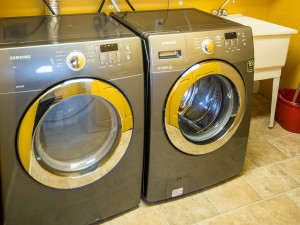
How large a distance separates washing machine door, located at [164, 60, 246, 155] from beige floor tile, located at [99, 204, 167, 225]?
0.37 metres

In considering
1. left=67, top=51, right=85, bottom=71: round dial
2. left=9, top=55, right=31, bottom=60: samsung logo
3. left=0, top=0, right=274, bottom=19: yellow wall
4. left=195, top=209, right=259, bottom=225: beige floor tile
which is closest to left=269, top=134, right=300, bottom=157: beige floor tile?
left=195, top=209, right=259, bottom=225: beige floor tile

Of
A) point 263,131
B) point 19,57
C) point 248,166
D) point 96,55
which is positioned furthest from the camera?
point 263,131

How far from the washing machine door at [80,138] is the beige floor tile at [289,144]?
1.28 meters

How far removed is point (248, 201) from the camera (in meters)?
1.77

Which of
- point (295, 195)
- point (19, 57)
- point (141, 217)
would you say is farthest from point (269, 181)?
point (19, 57)

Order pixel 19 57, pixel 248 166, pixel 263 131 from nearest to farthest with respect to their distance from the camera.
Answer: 1. pixel 19 57
2. pixel 248 166
3. pixel 263 131

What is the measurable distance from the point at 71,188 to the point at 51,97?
0.44 metres

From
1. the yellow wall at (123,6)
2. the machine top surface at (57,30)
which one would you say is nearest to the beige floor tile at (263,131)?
the yellow wall at (123,6)

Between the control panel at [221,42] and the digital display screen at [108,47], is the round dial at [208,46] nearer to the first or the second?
the control panel at [221,42]

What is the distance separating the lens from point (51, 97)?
120 centimetres

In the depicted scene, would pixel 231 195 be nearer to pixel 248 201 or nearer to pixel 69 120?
pixel 248 201

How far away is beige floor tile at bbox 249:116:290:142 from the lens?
7.72ft

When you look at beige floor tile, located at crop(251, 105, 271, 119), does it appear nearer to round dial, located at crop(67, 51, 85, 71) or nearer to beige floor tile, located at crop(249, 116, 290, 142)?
beige floor tile, located at crop(249, 116, 290, 142)

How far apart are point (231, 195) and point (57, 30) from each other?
4.08 ft
